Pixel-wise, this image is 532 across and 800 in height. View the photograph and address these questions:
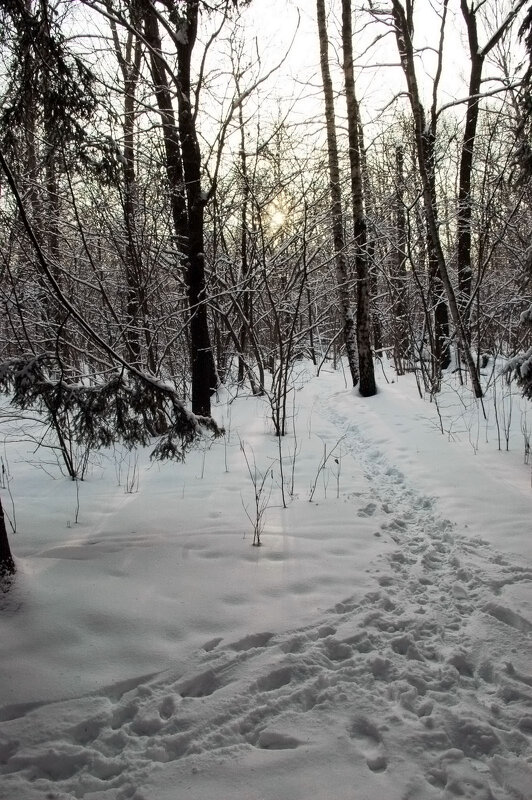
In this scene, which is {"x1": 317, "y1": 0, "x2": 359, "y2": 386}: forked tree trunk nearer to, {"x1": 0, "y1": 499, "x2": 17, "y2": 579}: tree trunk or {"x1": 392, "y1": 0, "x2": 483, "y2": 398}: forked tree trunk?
{"x1": 392, "y1": 0, "x2": 483, "y2": 398}: forked tree trunk

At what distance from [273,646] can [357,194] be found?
9.26 metres

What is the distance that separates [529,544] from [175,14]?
5886 mm

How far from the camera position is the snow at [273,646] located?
72.4 inches

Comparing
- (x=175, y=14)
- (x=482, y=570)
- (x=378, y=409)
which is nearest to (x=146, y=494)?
(x=482, y=570)

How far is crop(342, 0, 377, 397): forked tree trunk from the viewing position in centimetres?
945

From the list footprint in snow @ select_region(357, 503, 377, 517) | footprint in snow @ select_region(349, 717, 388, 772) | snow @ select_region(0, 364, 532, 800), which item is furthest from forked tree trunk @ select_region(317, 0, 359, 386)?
footprint in snow @ select_region(349, 717, 388, 772)

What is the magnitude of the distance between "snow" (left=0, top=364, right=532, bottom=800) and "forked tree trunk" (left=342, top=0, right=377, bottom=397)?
18.8 feet

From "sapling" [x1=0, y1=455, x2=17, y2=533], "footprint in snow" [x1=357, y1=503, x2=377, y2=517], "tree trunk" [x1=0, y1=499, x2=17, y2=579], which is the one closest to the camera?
"tree trunk" [x1=0, y1=499, x2=17, y2=579]

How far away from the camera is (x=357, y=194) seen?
31.0 ft

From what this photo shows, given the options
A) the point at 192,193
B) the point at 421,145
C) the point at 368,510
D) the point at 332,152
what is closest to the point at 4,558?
the point at 368,510

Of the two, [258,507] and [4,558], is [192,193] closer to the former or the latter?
[258,507]

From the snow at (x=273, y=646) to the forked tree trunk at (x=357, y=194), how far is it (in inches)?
226

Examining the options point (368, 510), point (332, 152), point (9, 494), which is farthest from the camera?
point (332, 152)

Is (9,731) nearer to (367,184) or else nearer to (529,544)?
(529,544)
